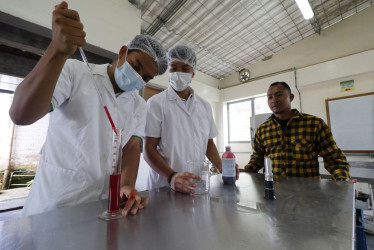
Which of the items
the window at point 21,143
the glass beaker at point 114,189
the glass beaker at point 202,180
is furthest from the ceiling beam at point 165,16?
the window at point 21,143

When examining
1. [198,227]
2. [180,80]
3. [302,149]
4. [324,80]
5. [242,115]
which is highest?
[324,80]

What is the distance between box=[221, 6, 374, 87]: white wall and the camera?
3.72 metres

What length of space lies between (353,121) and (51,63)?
4777 mm

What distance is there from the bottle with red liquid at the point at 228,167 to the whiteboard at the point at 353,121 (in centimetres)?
387

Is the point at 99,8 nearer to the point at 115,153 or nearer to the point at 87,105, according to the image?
the point at 87,105

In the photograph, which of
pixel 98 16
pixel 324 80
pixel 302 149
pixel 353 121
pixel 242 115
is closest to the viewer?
pixel 302 149

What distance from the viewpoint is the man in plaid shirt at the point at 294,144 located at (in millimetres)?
1480

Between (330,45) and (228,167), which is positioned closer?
(228,167)

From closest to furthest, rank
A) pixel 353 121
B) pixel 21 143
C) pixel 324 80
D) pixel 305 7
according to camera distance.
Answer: pixel 305 7 → pixel 353 121 → pixel 324 80 → pixel 21 143

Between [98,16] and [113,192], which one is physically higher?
[98,16]

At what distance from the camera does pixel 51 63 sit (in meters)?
0.57

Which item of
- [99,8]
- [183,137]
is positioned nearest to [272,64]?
[99,8]

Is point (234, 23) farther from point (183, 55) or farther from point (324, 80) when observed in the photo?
point (183, 55)

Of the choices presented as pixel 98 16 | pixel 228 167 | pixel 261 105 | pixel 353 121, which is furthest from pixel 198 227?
pixel 261 105
